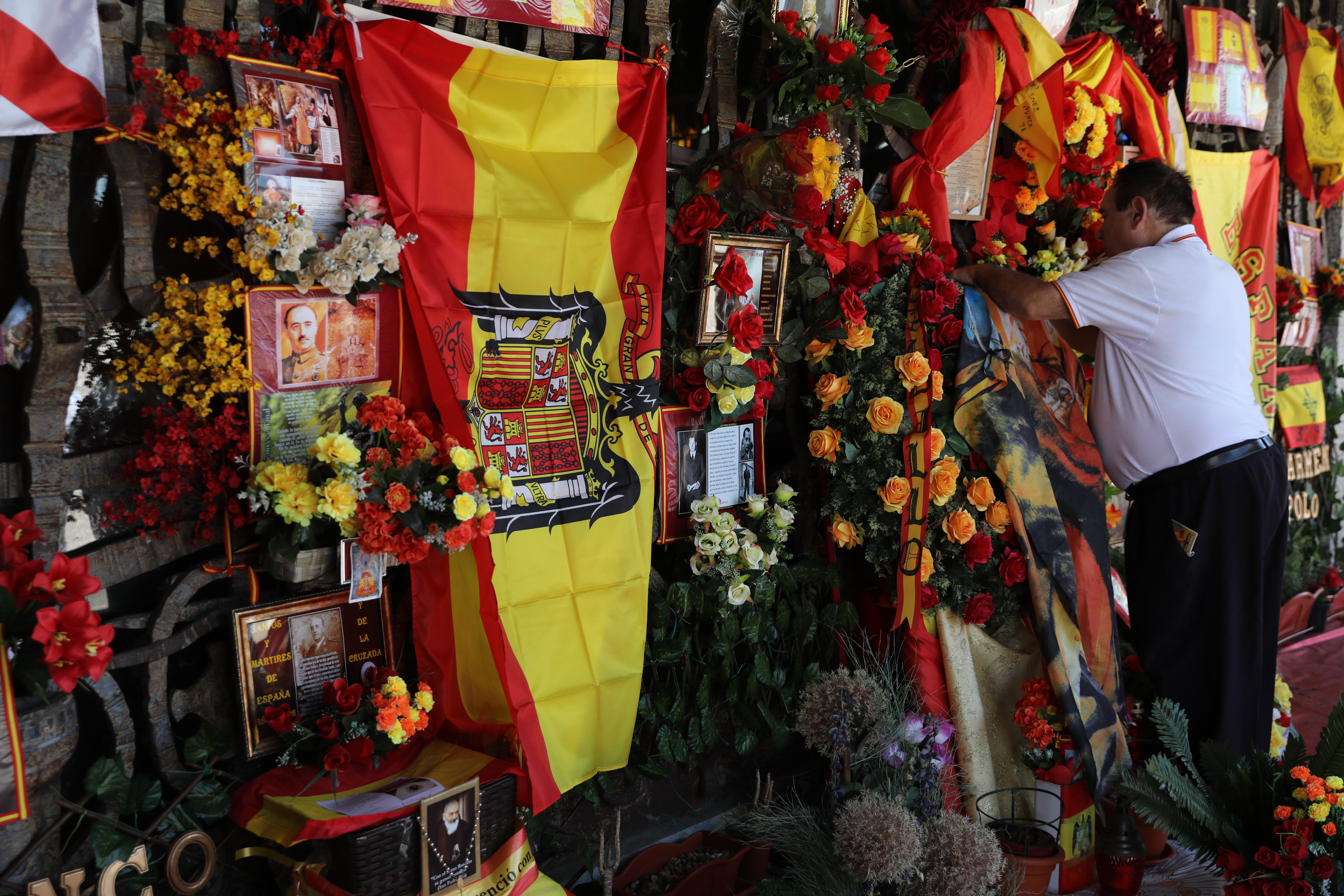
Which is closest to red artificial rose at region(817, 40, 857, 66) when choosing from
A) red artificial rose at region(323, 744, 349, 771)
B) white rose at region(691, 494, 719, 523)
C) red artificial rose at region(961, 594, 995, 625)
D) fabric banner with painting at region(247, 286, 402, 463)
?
white rose at region(691, 494, 719, 523)

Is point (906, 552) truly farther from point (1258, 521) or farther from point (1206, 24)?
point (1206, 24)

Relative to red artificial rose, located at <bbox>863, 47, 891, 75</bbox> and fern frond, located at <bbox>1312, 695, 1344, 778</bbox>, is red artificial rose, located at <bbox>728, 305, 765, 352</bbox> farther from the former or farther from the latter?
fern frond, located at <bbox>1312, 695, 1344, 778</bbox>

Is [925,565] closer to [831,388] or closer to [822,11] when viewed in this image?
[831,388]

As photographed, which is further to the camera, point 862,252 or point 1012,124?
point 1012,124

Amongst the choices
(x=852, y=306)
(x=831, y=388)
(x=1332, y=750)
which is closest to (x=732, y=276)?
(x=852, y=306)

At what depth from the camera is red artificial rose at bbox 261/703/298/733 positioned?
224 centimetres

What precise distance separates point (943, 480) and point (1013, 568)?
0.43m

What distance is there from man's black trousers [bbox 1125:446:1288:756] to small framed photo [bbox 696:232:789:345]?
1.52 m

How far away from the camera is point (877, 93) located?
2902 millimetres

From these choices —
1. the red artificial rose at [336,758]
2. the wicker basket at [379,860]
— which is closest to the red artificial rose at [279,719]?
the red artificial rose at [336,758]

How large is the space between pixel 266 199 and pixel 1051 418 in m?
2.65

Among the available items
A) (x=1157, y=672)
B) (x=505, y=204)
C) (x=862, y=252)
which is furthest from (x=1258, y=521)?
(x=505, y=204)

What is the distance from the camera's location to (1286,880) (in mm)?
2264

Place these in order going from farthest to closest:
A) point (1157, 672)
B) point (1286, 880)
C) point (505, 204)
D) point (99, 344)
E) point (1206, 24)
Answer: point (1206, 24) → point (1157, 672) → point (505, 204) → point (1286, 880) → point (99, 344)
